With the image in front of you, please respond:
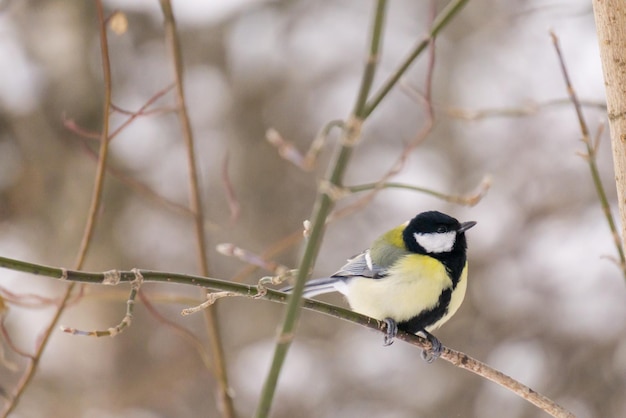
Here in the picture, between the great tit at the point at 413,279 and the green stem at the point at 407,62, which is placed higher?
the great tit at the point at 413,279

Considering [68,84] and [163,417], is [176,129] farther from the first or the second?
[163,417]

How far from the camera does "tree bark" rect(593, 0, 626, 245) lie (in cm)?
91

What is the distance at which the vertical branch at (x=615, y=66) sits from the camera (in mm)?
914

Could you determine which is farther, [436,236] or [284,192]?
[284,192]

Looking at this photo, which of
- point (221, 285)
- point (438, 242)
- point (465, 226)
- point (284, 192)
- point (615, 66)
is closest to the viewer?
point (221, 285)

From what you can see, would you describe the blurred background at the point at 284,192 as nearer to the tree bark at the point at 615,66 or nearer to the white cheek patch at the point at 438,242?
the white cheek patch at the point at 438,242

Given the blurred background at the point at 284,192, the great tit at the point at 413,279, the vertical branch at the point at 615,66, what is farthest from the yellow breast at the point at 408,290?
the blurred background at the point at 284,192

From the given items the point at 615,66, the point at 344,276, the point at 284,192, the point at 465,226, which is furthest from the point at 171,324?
the point at 284,192

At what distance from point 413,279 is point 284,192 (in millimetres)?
2050

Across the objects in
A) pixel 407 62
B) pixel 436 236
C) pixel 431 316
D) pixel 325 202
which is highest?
pixel 436 236

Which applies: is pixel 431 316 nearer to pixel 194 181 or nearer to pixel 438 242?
pixel 438 242

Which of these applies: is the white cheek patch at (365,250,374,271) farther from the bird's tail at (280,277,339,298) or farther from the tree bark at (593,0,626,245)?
the tree bark at (593,0,626,245)

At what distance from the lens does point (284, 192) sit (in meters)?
3.67

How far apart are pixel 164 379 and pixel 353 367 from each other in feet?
3.27
